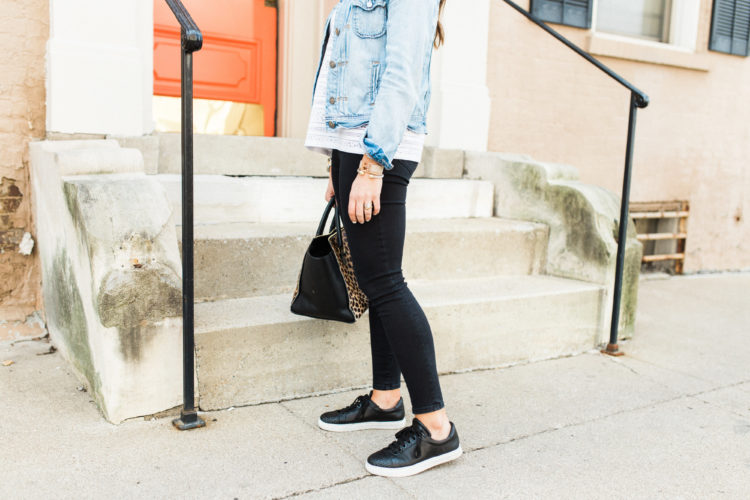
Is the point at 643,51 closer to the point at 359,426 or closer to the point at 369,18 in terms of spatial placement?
the point at 369,18

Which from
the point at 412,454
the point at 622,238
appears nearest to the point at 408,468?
the point at 412,454

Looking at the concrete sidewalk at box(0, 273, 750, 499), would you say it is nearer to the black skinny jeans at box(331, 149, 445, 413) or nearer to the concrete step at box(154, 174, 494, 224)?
the black skinny jeans at box(331, 149, 445, 413)

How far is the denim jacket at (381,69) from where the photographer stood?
1898 mm

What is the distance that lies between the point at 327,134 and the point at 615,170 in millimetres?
3856

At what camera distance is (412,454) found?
7.11 ft

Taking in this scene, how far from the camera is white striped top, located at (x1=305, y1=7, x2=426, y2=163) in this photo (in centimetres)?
206

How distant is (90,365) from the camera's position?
97.7 inches

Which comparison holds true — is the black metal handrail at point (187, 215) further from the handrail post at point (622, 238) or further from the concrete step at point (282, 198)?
the handrail post at point (622, 238)

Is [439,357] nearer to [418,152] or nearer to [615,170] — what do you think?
[418,152]

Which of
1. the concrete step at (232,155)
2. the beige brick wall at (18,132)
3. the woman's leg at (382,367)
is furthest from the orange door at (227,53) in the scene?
the woman's leg at (382,367)

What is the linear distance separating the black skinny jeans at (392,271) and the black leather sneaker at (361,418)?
0.29 metres

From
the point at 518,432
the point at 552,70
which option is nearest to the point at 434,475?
the point at 518,432

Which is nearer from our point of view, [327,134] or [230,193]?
[327,134]

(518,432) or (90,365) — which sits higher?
(90,365)
